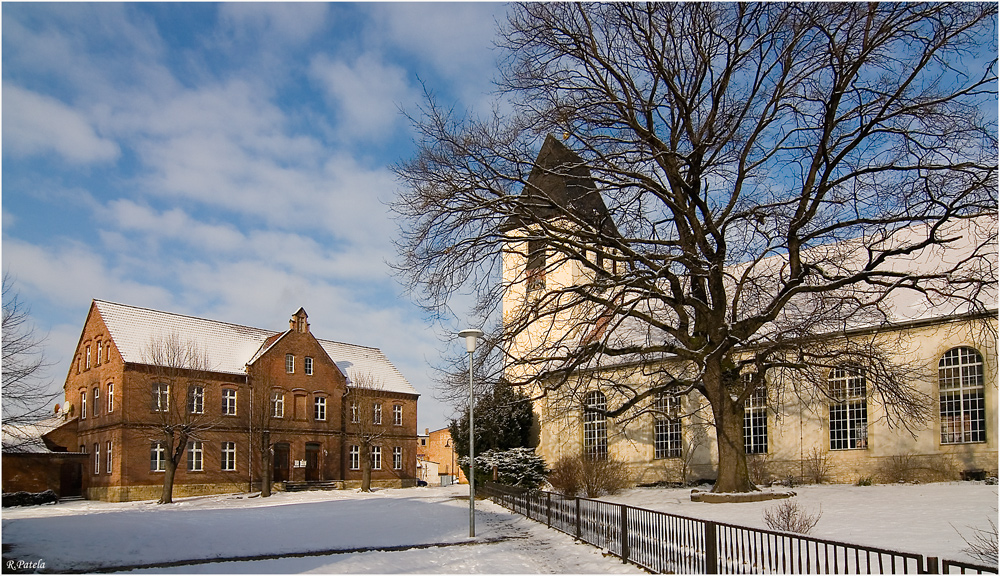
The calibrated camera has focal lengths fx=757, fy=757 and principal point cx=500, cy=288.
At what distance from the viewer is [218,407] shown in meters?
41.9

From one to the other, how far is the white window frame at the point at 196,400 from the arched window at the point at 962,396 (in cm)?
3473

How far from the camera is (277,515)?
2273 cm

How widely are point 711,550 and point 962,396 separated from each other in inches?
757

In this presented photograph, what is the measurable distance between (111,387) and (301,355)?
10.6m

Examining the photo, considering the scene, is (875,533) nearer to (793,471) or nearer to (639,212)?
(639,212)

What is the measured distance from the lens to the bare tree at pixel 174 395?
119 ft

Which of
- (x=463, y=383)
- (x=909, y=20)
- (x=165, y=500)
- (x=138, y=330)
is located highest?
(x=909, y=20)

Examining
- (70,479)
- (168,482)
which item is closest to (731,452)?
(168,482)

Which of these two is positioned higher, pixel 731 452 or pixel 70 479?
pixel 731 452

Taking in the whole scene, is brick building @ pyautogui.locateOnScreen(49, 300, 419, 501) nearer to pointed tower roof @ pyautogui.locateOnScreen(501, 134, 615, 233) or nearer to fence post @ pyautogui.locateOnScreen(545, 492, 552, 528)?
fence post @ pyautogui.locateOnScreen(545, 492, 552, 528)

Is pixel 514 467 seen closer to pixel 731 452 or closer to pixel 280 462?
pixel 731 452

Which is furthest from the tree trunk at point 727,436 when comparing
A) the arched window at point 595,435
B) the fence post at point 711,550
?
the arched window at point 595,435

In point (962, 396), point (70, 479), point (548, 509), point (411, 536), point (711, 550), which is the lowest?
point (70, 479)

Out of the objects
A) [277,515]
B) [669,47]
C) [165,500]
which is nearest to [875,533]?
[669,47]
